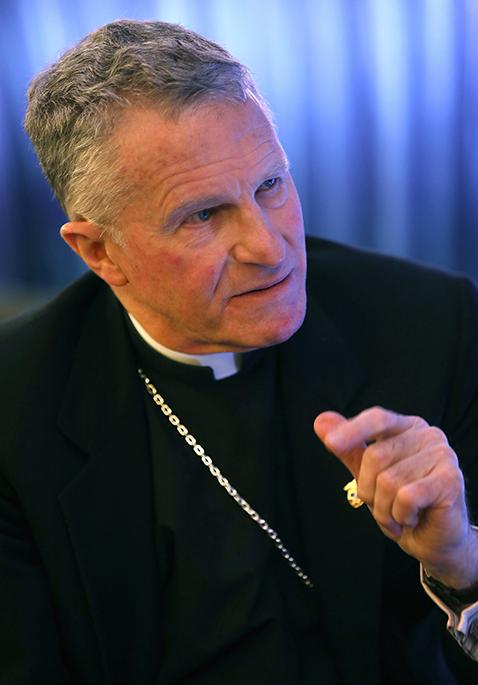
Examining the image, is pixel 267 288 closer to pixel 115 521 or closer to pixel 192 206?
pixel 192 206

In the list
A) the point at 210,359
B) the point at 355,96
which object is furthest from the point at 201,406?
the point at 355,96

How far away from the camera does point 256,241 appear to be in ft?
4.90

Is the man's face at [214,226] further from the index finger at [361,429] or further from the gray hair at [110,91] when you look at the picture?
the index finger at [361,429]

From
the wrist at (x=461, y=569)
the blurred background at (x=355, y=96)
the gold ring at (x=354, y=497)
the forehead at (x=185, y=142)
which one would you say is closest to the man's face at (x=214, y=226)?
the forehead at (x=185, y=142)

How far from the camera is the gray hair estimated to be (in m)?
1.45

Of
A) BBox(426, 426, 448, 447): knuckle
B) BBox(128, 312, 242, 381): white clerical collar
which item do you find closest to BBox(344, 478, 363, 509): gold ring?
BBox(426, 426, 448, 447): knuckle

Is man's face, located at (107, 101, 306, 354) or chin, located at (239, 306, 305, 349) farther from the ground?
man's face, located at (107, 101, 306, 354)

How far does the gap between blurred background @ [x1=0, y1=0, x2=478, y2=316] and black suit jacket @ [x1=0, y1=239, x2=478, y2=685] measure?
1533mm

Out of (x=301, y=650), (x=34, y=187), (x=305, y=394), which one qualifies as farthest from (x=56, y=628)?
(x=34, y=187)

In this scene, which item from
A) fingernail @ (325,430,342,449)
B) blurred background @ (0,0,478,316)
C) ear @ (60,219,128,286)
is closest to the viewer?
fingernail @ (325,430,342,449)

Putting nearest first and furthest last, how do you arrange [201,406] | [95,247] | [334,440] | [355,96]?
[334,440] → [95,247] → [201,406] → [355,96]

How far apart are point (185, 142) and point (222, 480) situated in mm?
615

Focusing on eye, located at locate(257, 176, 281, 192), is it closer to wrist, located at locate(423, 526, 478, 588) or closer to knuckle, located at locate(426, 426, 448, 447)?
knuckle, located at locate(426, 426, 448, 447)

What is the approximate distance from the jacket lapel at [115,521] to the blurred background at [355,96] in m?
1.56
